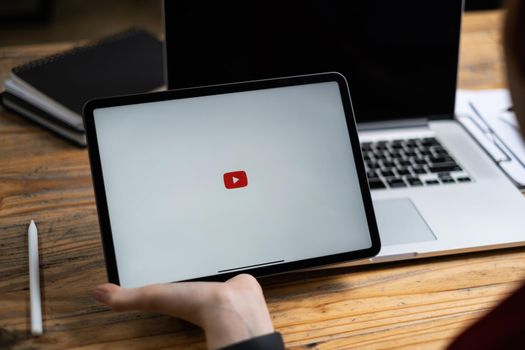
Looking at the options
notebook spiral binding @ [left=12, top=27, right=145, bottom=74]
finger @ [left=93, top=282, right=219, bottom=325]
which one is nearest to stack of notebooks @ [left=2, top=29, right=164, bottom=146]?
notebook spiral binding @ [left=12, top=27, right=145, bottom=74]

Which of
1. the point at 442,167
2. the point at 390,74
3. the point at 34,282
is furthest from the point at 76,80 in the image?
the point at 442,167

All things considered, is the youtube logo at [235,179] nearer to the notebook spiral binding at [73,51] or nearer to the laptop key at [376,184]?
the laptop key at [376,184]

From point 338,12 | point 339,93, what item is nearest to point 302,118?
point 339,93

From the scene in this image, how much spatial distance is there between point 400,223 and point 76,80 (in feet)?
2.17

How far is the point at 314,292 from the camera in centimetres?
74

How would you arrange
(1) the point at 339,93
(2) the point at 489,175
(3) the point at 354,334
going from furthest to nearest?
(2) the point at 489,175 → (1) the point at 339,93 → (3) the point at 354,334

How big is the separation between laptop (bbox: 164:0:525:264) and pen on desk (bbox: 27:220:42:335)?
33 centimetres

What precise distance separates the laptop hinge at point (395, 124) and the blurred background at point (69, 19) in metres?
2.18

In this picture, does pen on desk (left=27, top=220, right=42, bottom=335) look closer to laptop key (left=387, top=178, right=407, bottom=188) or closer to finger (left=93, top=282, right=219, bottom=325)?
finger (left=93, top=282, right=219, bottom=325)

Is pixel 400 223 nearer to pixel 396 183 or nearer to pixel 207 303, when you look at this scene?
pixel 396 183

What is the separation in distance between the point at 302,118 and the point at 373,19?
1.07 ft

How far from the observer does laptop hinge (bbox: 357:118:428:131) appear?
1.05 metres

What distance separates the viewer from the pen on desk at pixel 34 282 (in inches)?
26.3

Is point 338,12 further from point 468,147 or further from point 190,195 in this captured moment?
point 190,195
